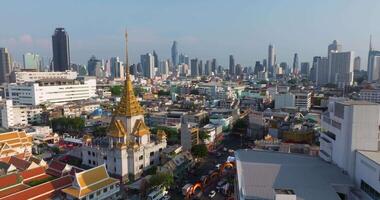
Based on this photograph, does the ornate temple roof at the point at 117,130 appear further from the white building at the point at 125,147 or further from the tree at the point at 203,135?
the tree at the point at 203,135

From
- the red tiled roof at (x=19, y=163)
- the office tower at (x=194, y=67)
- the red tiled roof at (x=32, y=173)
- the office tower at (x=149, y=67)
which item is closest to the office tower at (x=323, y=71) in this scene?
the office tower at (x=194, y=67)

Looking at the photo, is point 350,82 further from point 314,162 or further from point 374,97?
point 314,162

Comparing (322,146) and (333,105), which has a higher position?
(333,105)

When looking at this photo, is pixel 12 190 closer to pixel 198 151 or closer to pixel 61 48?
pixel 198 151

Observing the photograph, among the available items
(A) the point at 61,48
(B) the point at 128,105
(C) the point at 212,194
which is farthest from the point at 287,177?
(A) the point at 61,48

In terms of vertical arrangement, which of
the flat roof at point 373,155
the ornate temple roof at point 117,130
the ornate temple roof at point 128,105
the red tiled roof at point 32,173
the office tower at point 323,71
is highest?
the office tower at point 323,71

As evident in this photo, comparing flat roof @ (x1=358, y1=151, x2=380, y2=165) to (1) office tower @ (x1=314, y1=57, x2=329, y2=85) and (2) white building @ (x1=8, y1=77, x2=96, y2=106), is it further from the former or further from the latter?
(1) office tower @ (x1=314, y1=57, x2=329, y2=85)

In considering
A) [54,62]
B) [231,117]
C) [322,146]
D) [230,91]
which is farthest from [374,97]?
[54,62]
